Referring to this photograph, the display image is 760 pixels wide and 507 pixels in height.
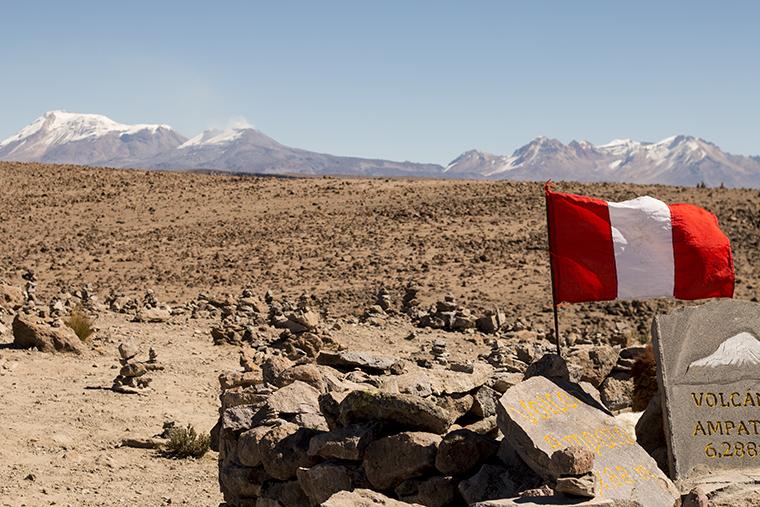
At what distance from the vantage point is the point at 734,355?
29.6 feet

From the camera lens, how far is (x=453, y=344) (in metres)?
21.1

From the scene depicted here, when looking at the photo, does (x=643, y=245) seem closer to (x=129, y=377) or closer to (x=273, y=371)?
(x=273, y=371)

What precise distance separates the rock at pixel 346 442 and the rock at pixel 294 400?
950mm

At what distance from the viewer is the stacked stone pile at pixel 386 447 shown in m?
8.05

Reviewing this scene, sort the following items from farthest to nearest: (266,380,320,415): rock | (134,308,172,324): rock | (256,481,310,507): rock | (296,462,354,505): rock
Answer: (134,308,172,324): rock → (266,380,320,415): rock → (256,481,310,507): rock → (296,462,354,505): rock

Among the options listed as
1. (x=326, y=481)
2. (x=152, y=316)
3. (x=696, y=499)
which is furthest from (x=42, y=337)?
(x=696, y=499)

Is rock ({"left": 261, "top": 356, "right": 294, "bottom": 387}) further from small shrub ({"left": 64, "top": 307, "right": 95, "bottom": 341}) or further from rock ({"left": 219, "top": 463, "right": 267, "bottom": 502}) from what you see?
small shrub ({"left": 64, "top": 307, "right": 95, "bottom": 341})

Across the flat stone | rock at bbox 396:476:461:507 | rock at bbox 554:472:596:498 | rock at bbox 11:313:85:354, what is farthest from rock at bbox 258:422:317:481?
rock at bbox 11:313:85:354

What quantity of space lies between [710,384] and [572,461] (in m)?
2.25

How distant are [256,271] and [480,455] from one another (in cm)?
2255

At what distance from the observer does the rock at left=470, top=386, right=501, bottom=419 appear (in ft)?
30.9

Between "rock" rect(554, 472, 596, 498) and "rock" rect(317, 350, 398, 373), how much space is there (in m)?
5.00

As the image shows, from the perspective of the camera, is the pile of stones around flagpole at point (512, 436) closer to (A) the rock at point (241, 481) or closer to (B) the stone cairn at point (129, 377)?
(A) the rock at point (241, 481)

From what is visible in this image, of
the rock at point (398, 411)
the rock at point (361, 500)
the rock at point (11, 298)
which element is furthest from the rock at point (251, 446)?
the rock at point (11, 298)
